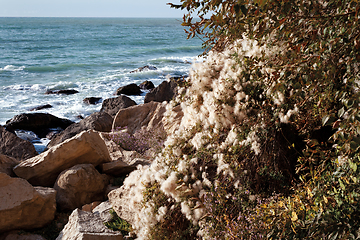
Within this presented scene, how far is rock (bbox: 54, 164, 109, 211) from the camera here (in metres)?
6.02

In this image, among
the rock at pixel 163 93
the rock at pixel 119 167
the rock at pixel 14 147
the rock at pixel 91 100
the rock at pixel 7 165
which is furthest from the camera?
the rock at pixel 91 100

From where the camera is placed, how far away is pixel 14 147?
9.12 metres

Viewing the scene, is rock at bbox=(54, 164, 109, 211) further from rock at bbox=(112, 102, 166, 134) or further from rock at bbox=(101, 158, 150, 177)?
rock at bbox=(112, 102, 166, 134)

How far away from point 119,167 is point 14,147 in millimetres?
4337

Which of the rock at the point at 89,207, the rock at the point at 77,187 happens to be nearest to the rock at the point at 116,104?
the rock at the point at 77,187

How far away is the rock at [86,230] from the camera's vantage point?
3.82 meters

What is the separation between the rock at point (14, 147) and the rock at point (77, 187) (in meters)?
3.48

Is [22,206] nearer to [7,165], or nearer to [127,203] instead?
[7,165]

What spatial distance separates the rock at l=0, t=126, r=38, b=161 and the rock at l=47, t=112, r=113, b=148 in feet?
5.28

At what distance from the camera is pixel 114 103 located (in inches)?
549

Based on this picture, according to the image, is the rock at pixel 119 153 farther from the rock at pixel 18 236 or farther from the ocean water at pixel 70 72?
the ocean water at pixel 70 72

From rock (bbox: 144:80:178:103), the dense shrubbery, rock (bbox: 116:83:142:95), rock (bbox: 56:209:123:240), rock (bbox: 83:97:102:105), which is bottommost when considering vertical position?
rock (bbox: 83:97:102:105)

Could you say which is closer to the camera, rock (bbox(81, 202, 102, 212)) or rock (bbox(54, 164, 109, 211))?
rock (bbox(81, 202, 102, 212))

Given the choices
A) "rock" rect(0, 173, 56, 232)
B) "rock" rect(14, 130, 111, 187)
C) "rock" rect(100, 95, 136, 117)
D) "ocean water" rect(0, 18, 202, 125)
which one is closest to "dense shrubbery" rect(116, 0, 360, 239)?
"rock" rect(0, 173, 56, 232)
